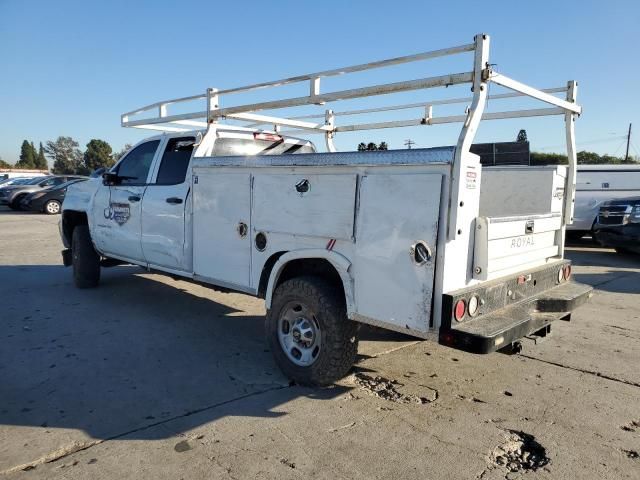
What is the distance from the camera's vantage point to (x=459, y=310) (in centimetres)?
321

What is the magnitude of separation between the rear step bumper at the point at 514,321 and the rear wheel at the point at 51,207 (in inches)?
861

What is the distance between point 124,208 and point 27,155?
4664 inches

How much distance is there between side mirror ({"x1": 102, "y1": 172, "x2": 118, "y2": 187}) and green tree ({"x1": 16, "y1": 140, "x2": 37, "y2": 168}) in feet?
373

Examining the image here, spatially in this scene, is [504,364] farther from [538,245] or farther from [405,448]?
[405,448]

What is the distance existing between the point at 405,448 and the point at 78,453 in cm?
201

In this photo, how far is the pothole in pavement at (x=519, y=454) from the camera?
3.01 m

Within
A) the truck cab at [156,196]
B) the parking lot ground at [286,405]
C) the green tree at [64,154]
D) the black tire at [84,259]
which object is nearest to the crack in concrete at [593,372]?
the parking lot ground at [286,405]

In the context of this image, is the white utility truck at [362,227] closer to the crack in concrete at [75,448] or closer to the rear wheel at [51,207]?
the crack in concrete at [75,448]

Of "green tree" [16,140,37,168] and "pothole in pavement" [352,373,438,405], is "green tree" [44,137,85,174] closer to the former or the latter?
"green tree" [16,140,37,168]

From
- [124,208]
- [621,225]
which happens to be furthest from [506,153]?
[621,225]

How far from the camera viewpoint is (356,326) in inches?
152

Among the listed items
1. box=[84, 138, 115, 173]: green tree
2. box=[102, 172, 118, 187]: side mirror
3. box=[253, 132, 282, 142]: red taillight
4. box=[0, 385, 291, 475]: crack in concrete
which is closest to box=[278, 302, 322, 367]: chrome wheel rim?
box=[0, 385, 291, 475]: crack in concrete

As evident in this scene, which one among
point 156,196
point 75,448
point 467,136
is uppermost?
point 467,136

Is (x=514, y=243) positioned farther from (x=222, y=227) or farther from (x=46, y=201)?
(x=46, y=201)
